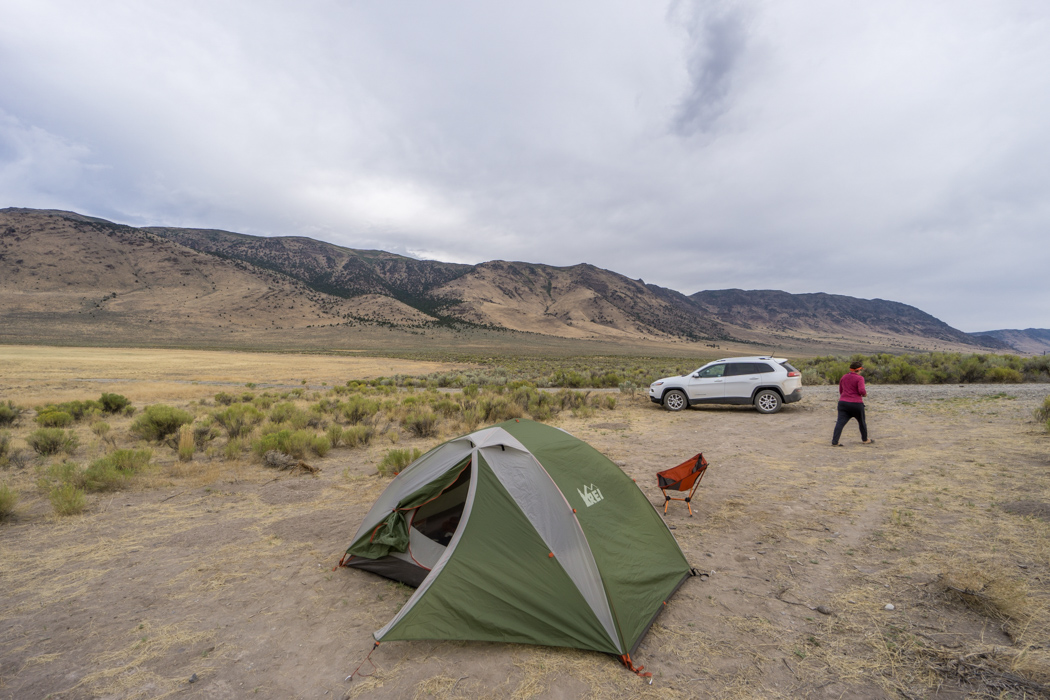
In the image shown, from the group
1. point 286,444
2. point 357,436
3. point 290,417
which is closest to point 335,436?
point 357,436

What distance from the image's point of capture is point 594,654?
371cm

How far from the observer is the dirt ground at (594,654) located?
333 centimetres

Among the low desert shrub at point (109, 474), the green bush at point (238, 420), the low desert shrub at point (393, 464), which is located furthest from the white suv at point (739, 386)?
the low desert shrub at point (109, 474)

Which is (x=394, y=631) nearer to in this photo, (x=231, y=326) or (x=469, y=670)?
(x=469, y=670)

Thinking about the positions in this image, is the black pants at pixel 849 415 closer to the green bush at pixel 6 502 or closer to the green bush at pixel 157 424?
the green bush at pixel 6 502

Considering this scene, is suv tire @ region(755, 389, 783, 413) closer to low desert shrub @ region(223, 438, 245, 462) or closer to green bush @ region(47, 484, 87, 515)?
low desert shrub @ region(223, 438, 245, 462)

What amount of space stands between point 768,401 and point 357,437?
41.7 ft

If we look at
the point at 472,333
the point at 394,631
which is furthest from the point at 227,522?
the point at 472,333

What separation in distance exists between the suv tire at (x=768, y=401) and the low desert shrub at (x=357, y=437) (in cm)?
1222

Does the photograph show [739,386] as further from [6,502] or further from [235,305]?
[235,305]

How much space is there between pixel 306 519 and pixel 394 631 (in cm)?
369

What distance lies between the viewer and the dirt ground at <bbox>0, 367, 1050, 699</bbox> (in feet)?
10.9

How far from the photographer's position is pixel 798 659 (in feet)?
11.5

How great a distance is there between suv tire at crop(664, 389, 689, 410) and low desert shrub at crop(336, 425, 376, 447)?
10.0m
